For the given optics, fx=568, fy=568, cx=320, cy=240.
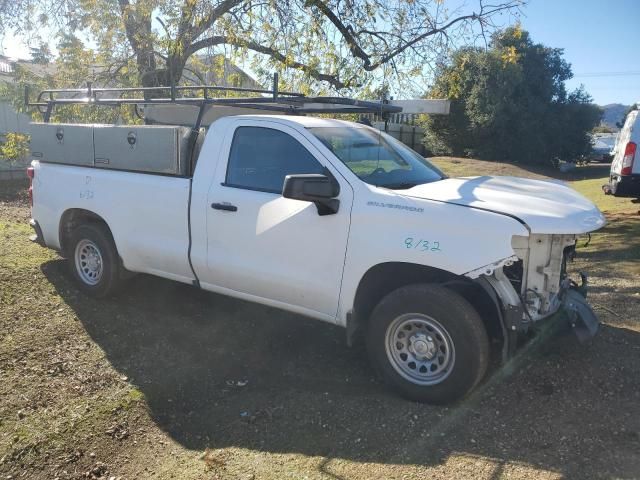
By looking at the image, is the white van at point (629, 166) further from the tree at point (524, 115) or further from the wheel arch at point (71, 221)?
the tree at point (524, 115)

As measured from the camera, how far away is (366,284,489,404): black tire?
3.71 meters

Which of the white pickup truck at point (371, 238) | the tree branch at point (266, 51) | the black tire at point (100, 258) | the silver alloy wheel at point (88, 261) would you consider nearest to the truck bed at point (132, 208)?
the white pickup truck at point (371, 238)

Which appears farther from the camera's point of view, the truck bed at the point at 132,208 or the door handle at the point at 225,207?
the truck bed at the point at 132,208

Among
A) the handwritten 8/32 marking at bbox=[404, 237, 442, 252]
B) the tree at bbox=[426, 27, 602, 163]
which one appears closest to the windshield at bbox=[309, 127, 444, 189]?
the handwritten 8/32 marking at bbox=[404, 237, 442, 252]

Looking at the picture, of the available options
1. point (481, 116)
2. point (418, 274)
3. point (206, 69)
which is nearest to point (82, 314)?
point (418, 274)

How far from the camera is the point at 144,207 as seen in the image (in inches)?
207

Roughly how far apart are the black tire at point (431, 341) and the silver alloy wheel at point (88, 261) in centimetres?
320

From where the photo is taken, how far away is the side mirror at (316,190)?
3893 millimetres

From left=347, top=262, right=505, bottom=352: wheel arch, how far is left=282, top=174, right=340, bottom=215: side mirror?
56 cm

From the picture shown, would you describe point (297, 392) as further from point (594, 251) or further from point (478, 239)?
point (594, 251)

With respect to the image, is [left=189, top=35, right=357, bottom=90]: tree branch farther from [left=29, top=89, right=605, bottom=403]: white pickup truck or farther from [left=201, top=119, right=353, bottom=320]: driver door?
[left=201, top=119, right=353, bottom=320]: driver door

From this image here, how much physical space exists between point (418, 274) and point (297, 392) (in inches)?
48.7

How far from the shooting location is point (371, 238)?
3.99 meters

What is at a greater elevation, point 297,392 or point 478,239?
point 478,239
